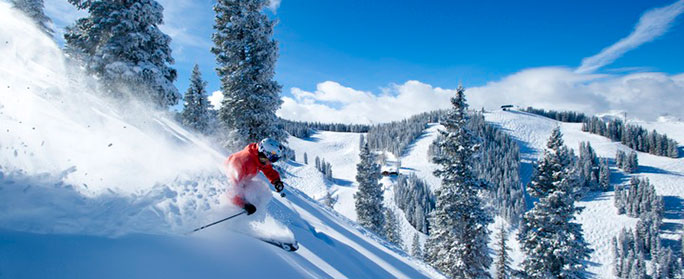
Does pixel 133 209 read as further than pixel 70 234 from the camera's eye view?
Yes

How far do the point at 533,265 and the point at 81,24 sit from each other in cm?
2628

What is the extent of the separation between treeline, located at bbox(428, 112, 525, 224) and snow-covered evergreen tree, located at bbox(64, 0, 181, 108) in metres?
68.0

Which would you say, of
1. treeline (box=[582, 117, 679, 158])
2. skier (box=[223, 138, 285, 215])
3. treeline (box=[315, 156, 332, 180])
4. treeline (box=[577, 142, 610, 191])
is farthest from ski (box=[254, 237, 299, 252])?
treeline (box=[582, 117, 679, 158])

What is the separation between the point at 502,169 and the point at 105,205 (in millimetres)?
142831

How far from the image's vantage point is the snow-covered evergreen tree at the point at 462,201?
53.9 feet

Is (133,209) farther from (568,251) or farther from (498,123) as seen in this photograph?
(498,123)

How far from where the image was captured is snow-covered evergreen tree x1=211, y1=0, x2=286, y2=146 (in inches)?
623

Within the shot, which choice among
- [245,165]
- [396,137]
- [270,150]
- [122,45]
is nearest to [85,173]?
[245,165]

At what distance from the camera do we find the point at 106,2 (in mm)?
13258

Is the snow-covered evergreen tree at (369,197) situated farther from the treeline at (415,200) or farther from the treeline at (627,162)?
the treeline at (627,162)

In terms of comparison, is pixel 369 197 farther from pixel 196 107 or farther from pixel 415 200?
pixel 415 200

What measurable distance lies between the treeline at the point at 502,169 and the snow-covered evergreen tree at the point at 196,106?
6073cm

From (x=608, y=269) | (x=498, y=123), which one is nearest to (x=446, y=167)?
(x=608, y=269)

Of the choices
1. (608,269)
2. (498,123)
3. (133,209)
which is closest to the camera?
(133,209)
